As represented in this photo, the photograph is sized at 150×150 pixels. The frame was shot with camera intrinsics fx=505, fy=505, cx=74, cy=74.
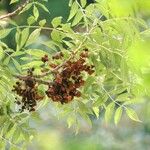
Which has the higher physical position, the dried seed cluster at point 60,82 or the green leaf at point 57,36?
the green leaf at point 57,36

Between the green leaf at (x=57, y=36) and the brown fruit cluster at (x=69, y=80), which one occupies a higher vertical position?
the green leaf at (x=57, y=36)

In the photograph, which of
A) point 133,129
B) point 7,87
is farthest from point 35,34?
point 133,129

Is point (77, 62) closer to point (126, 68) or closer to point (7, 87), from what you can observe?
point (126, 68)

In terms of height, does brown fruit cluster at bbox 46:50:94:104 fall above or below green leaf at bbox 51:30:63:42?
below
